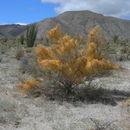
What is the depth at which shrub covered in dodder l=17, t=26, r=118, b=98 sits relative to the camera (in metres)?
10.1

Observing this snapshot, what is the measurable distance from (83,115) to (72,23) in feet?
381

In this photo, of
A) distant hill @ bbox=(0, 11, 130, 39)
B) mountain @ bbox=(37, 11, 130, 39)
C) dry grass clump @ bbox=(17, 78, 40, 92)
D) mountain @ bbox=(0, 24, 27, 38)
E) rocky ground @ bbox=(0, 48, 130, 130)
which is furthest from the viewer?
mountain @ bbox=(0, 24, 27, 38)

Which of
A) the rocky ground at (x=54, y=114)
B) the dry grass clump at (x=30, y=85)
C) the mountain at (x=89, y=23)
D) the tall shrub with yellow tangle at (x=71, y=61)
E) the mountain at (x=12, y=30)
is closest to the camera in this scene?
the rocky ground at (x=54, y=114)

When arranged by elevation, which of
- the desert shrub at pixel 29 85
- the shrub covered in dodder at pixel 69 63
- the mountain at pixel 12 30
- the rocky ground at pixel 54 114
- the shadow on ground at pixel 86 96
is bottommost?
the rocky ground at pixel 54 114

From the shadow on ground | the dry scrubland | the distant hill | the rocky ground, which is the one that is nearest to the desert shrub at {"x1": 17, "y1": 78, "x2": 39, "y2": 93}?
the dry scrubland

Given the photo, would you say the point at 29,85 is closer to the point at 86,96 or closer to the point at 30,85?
the point at 30,85

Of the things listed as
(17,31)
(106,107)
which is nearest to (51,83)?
(106,107)

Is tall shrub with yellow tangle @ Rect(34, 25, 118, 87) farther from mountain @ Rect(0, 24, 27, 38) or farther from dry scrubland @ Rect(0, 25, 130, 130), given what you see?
mountain @ Rect(0, 24, 27, 38)

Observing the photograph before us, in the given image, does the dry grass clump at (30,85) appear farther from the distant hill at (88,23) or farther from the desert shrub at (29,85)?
the distant hill at (88,23)

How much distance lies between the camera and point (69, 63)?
10.4 m

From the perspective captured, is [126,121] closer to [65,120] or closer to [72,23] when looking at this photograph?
[65,120]

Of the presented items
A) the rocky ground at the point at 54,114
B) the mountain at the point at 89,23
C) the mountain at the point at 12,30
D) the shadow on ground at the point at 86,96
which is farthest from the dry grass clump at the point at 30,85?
the mountain at the point at 12,30

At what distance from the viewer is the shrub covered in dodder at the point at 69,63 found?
10125mm

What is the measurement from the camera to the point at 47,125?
7.74 meters
